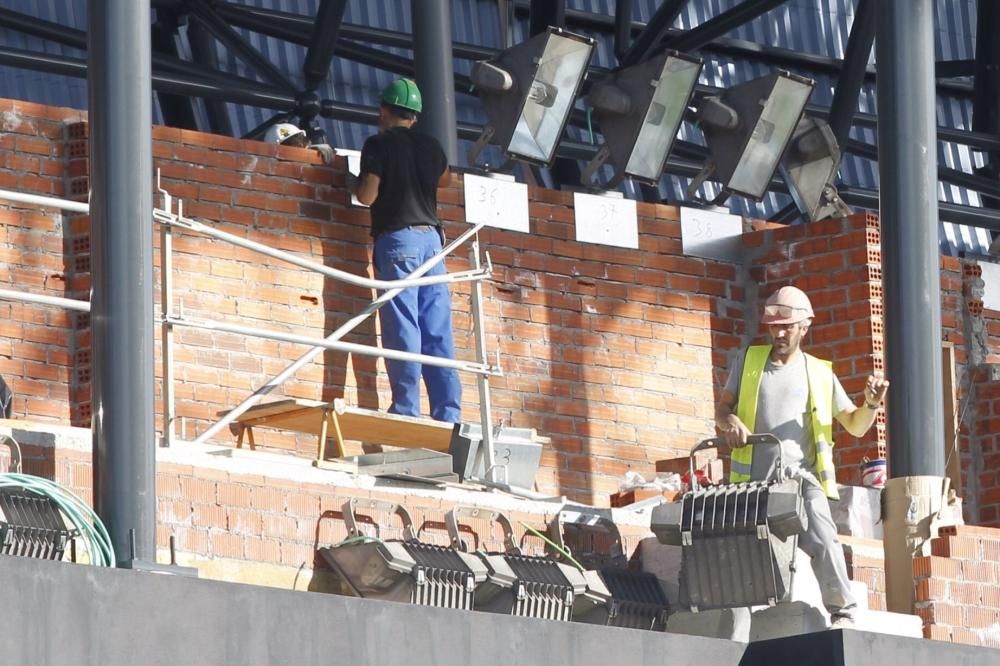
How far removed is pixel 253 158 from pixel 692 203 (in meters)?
2.81

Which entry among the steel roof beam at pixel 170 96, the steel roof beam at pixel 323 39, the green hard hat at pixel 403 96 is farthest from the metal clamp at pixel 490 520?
the steel roof beam at pixel 170 96

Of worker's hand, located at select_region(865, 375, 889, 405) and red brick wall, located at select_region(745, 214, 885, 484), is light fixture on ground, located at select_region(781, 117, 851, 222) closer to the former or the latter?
red brick wall, located at select_region(745, 214, 885, 484)

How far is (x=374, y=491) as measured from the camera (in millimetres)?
9703

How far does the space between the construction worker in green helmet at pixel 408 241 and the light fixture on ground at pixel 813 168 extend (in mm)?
2759

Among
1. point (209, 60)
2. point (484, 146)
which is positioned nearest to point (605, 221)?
point (484, 146)

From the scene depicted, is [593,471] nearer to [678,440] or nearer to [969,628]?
[678,440]

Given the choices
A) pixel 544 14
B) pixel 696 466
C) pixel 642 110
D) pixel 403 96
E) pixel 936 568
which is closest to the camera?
pixel 936 568

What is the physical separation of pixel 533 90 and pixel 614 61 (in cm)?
760

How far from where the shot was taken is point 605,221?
13.0 m

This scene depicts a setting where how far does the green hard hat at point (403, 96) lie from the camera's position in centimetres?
1165

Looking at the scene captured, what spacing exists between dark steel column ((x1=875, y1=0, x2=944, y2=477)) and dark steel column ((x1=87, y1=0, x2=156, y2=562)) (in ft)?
12.5

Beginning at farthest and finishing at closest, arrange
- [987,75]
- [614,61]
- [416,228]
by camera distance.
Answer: [614,61] < [987,75] < [416,228]

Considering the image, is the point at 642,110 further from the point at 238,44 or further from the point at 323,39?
the point at 238,44

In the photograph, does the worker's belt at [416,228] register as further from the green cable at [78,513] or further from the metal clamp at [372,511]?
the green cable at [78,513]
